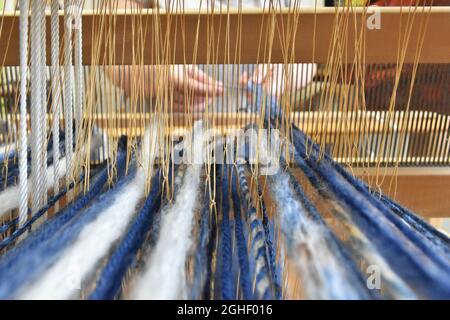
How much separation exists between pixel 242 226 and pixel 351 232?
15 centimetres

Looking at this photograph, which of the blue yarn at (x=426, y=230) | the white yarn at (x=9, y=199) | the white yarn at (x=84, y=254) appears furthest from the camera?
the white yarn at (x=9, y=199)

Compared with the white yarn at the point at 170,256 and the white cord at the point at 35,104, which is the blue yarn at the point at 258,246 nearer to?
the white yarn at the point at 170,256

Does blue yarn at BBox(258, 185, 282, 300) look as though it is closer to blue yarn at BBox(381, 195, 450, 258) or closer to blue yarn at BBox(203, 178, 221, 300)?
blue yarn at BBox(203, 178, 221, 300)

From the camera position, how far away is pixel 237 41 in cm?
67

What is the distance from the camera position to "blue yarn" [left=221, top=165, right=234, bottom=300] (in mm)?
377

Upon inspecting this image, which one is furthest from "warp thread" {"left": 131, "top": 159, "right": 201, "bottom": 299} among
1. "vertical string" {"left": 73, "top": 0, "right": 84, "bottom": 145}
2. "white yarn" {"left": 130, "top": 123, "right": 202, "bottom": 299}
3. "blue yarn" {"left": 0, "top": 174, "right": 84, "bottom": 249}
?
"vertical string" {"left": 73, "top": 0, "right": 84, "bottom": 145}

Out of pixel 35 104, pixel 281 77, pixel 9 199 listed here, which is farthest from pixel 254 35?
pixel 9 199

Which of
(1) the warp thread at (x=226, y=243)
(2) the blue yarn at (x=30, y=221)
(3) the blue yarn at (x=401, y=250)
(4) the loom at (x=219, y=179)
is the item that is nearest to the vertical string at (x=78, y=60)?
(4) the loom at (x=219, y=179)

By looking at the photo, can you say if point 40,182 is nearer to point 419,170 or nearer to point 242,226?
point 242,226

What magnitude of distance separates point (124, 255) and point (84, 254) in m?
0.04

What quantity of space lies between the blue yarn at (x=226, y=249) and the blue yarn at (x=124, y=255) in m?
0.09

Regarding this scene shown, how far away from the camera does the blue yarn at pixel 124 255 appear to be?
351 millimetres

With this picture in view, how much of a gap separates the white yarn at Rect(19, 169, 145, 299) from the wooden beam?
28 centimetres

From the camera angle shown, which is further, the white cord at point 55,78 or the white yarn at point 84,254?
the white cord at point 55,78
